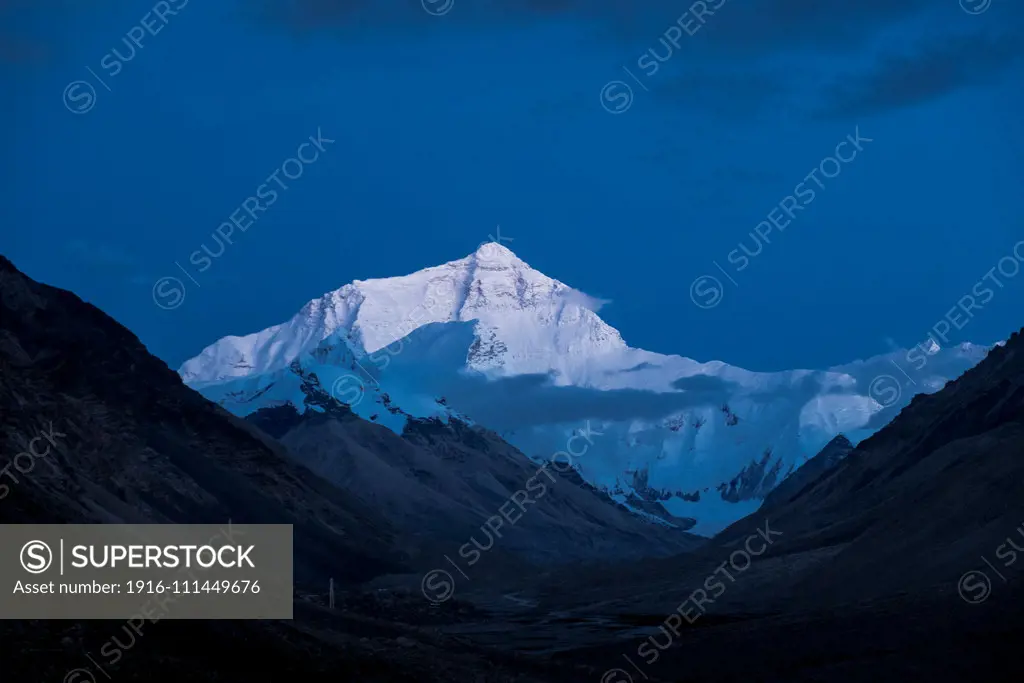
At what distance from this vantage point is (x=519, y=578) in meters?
199

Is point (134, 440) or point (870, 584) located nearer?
point (870, 584)

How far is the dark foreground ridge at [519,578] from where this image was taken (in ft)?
225

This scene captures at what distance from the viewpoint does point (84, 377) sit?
15812 centimetres

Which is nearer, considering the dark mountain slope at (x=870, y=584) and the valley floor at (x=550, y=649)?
the valley floor at (x=550, y=649)

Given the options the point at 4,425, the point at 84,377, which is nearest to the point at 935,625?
the point at 4,425

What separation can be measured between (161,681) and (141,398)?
366ft

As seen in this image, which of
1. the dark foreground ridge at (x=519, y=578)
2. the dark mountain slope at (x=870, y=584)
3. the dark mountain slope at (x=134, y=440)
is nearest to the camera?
the dark foreground ridge at (x=519, y=578)
